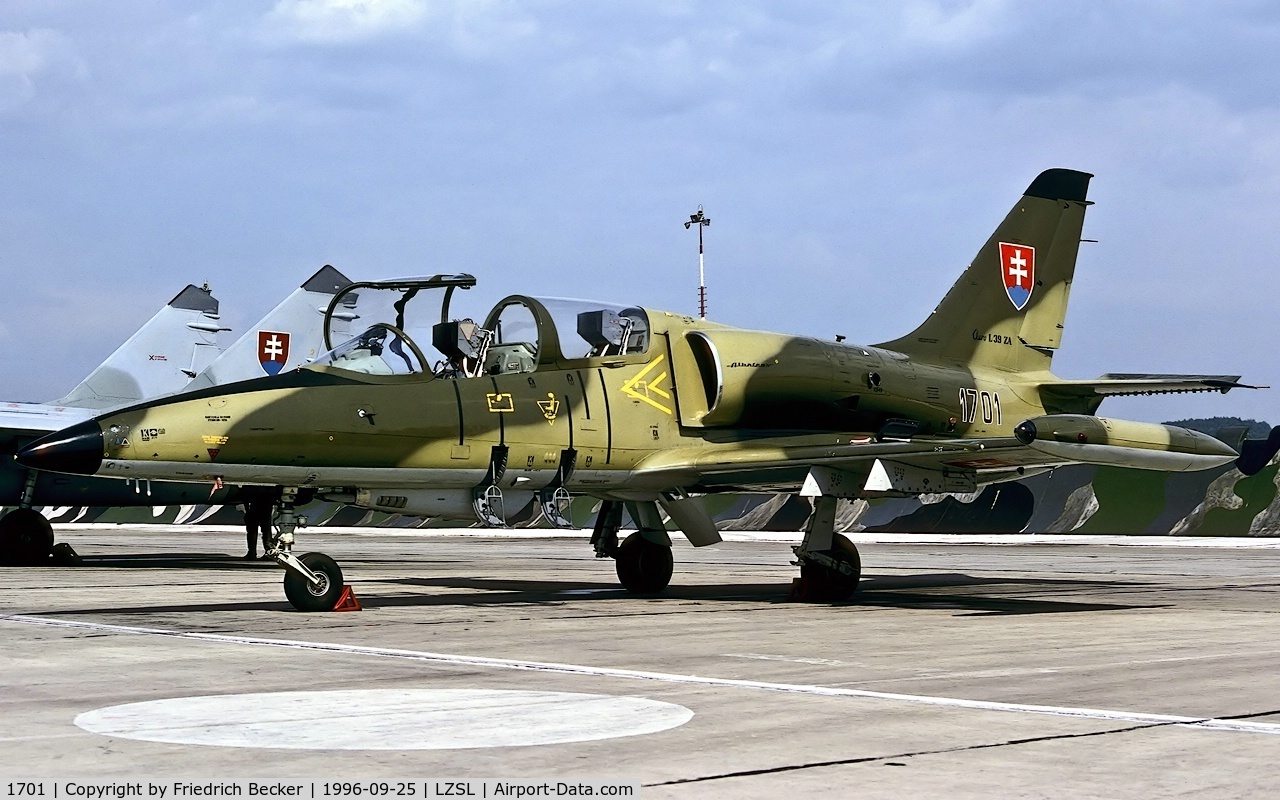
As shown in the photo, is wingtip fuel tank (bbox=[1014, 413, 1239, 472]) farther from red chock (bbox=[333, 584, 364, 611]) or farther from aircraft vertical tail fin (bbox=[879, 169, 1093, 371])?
red chock (bbox=[333, 584, 364, 611])

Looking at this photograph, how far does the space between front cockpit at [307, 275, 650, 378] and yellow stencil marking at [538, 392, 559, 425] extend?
1.11ft

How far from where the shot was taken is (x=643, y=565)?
55.0 feet

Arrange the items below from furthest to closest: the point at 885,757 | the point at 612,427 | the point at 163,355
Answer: the point at 163,355
the point at 612,427
the point at 885,757

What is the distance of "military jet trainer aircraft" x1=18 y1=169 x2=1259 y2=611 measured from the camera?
484 inches

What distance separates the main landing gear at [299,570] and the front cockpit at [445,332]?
4.84ft

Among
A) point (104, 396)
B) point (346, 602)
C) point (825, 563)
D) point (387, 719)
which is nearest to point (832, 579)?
point (825, 563)

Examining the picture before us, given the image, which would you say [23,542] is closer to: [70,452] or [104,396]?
[104,396]

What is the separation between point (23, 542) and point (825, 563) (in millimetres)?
14924

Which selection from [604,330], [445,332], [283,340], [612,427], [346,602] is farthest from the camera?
[283,340]

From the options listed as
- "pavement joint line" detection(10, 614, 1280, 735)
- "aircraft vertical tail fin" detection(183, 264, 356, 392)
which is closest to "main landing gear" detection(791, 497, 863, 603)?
"pavement joint line" detection(10, 614, 1280, 735)

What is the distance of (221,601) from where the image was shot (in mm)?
15141

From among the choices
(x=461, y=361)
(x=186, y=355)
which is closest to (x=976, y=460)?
(x=461, y=361)

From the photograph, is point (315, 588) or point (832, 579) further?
point (832, 579)

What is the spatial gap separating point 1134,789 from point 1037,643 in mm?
5738
